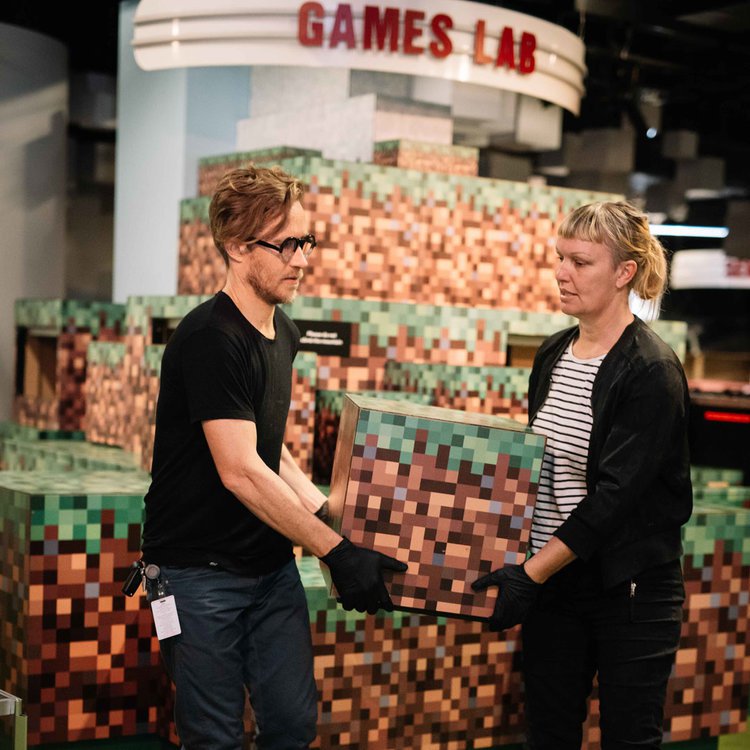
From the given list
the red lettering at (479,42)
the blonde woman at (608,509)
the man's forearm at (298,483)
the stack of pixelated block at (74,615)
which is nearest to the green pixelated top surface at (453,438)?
the blonde woman at (608,509)

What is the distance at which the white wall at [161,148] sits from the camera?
4656 mm

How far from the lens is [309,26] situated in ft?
11.4

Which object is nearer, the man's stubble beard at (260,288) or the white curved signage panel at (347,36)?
the man's stubble beard at (260,288)

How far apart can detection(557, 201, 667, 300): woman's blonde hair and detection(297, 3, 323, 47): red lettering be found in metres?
1.63

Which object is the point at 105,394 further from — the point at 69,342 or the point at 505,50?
the point at 505,50

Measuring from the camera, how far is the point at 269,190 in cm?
195

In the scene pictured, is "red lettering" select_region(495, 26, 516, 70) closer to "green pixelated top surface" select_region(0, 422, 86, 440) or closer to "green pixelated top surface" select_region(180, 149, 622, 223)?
"green pixelated top surface" select_region(180, 149, 622, 223)

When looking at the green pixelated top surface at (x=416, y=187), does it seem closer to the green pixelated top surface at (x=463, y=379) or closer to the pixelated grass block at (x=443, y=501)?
the green pixelated top surface at (x=463, y=379)

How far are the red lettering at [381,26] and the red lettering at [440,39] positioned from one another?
0.13 meters

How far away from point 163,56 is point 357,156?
927 mm

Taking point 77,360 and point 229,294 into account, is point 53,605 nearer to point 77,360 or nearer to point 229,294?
point 229,294

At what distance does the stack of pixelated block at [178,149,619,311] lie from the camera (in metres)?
3.79

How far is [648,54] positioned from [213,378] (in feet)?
29.4

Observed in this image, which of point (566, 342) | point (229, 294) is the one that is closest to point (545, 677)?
point (566, 342)
